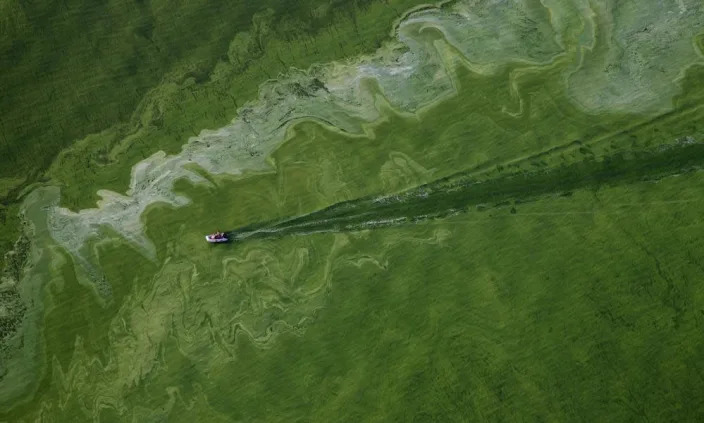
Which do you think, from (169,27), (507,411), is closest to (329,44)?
(169,27)

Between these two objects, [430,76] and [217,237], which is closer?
[217,237]

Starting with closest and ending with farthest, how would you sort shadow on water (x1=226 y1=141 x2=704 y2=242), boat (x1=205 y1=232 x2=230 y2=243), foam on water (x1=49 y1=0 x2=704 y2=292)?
boat (x1=205 y1=232 x2=230 y2=243) → shadow on water (x1=226 y1=141 x2=704 y2=242) → foam on water (x1=49 y1=0 x2=704 y2=292)

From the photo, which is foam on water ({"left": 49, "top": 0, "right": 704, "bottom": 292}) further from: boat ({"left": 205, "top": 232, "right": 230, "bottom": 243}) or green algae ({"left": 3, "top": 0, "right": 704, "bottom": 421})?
boat ({"left": 205, "top": 232, "right": 230, "bottom": 243})

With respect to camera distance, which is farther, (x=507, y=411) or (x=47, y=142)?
(x=47, y=142)

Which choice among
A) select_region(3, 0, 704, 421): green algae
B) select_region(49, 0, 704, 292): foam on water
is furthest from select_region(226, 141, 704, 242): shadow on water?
select_region(49, 0, 704, 292): foam on water

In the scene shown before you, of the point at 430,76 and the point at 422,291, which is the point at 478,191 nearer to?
the point at 422,291

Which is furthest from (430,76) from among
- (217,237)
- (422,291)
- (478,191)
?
→ (217,237)

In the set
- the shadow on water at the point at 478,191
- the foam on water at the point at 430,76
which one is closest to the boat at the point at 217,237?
the shadow on water at the point at 478,191

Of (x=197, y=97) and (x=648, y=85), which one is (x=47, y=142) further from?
(x=648, y=85)
